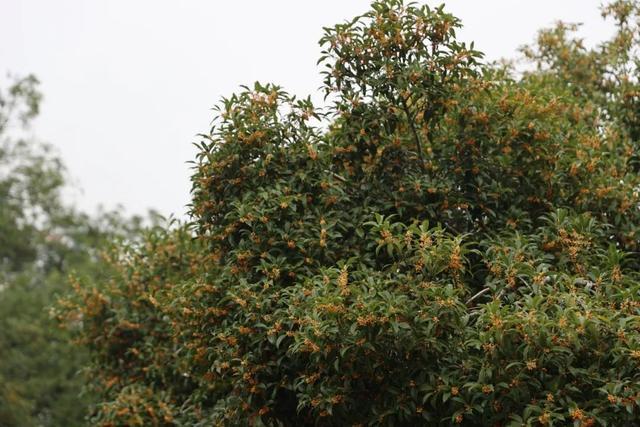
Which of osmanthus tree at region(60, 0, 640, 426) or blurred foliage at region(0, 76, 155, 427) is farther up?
blurred foliage at region(0, 76, 155, 427)

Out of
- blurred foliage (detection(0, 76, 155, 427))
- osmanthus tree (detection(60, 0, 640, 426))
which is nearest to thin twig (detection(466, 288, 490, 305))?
osmanthus tree (detection(60, 0, 640, 426))

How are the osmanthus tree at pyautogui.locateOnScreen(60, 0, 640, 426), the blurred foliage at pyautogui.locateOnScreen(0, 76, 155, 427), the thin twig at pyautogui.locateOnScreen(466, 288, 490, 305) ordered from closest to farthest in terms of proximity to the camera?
the osmanthus tree at pyautogui.locateOnScreen(60, 0, 640, 426)
the thin twig at pyautogui.locateOnScreen(466, 288, 490, 305)
the blurred foliage at pyautogui.locateOnScreen(0, 76, 155, 427)

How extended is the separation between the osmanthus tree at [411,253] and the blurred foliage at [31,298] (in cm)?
1262

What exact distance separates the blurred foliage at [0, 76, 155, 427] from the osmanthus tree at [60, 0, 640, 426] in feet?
41.4

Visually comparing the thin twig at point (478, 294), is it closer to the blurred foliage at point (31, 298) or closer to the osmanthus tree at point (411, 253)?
the osmanthus tree at point (411, 253)

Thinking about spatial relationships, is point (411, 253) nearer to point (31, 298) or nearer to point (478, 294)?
point (478, 294)

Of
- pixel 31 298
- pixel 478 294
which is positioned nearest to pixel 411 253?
pixel 478 294

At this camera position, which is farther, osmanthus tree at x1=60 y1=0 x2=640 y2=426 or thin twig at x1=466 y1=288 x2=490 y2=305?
thin twig at x1=466 y1=288 x2=490 y2=305

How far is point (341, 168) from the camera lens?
24.3ft

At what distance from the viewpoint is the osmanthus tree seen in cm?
540

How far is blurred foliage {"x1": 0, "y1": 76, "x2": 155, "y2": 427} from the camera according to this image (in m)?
19.8

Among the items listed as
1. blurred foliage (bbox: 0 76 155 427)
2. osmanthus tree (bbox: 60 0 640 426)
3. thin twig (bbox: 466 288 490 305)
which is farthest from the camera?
blurred foliage (bbox: 0 76 155 427)

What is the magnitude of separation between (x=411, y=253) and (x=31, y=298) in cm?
1852

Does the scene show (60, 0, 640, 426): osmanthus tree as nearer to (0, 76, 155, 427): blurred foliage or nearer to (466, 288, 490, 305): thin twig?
(466, 288, 490, 305): thin twig
